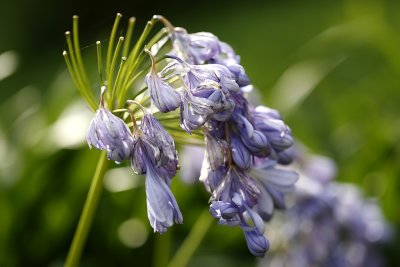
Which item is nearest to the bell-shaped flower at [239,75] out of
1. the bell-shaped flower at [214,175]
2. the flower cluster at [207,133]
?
the flower cluster at [207,133]

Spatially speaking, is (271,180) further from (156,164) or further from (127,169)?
(127,169)

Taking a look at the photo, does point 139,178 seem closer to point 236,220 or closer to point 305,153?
point 305,153

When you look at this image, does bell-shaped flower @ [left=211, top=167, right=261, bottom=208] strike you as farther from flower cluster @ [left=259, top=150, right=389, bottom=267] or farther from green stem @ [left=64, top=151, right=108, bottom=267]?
flower cluster @ [left=259, top=150, right=389, bottom=267]

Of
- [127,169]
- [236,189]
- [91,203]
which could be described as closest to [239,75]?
[236,189]

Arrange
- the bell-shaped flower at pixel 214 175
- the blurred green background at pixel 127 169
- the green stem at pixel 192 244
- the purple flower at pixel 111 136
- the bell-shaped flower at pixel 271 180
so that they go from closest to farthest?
the purple flower at pixel 111 136 < the bell-shaped flower at pixel 214 175 < the bell-shaped flower at pixel 271 180 < the green stem at pixel 192 244 < the blurred green background at pixel 127 169

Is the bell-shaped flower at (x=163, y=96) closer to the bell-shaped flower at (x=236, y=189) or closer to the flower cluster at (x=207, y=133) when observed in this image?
the flower cluster at (x=207, y=133)

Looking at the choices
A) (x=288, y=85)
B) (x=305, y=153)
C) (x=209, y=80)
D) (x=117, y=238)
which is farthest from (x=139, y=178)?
(x=209, y=80)

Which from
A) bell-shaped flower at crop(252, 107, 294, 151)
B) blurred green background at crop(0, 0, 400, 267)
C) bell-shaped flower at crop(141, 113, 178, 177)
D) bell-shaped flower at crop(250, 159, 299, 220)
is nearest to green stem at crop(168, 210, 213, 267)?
blurred green background at crop(0, 0, 400, 267)
